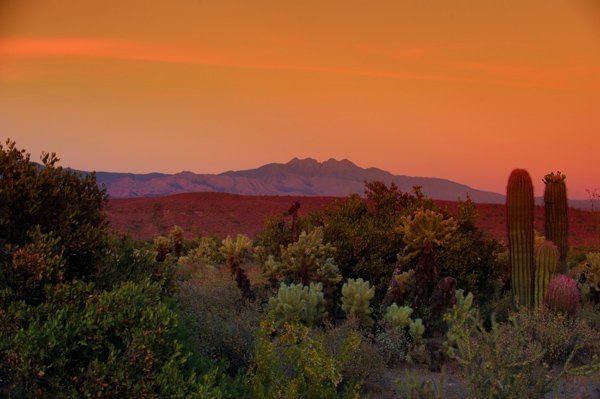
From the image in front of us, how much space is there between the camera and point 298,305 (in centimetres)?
976

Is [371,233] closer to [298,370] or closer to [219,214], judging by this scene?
[298,370]

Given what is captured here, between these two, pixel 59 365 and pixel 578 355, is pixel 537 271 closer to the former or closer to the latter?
pixel 578 355

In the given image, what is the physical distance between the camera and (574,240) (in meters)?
41.1

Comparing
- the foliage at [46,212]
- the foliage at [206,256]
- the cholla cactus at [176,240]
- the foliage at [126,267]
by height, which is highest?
the foliage at [46,212]

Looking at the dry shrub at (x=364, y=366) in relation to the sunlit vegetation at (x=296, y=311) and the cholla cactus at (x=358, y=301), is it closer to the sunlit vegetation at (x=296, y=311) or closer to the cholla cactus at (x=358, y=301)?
the sunlit vegetation at (x=296, y=311)

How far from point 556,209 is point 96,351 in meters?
10.6

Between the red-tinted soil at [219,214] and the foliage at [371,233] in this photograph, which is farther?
the red-tinted soil at [219,214]

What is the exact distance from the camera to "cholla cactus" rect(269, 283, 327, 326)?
9.73 metres

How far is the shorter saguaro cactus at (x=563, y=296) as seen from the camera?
1015 cm

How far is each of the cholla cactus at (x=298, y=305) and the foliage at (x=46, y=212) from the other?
3.97m

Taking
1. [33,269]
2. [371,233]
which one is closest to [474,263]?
[371,233]

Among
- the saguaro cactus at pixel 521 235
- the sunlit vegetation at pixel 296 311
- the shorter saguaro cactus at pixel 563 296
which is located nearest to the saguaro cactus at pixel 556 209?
the sunlit vegetation at pixel 296 311

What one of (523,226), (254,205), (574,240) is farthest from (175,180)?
(523,226)

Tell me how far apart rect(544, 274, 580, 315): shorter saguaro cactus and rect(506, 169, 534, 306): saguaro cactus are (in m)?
0.91
